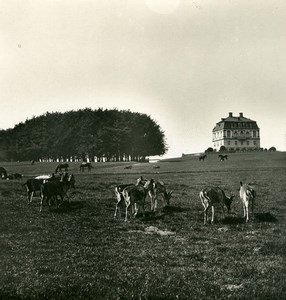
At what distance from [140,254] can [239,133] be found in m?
142

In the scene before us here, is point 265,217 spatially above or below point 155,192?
below

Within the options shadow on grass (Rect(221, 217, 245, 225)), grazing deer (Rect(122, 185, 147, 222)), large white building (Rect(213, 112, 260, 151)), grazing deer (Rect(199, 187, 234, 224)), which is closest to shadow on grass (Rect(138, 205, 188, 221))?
grazing deer (Rect(122, 185, 147, 222))

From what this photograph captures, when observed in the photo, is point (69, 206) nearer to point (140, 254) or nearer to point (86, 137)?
point (140, 254)

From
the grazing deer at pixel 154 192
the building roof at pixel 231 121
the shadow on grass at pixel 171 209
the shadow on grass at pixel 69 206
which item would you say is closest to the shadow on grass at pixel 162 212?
the shadow on grass at pixel 171 209

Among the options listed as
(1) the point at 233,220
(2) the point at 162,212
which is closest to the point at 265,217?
(1) the point at 233,220

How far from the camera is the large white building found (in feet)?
486

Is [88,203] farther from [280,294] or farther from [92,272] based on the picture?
[280,294]

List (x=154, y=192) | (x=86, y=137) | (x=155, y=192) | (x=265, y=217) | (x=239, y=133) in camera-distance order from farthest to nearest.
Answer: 1. (x=239, y=133)
2. (x=86, y=137)
3. (x=155, y=192)
4. (x=154, y=192)
5. (x=265, y=217)

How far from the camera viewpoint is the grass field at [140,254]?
9297mm

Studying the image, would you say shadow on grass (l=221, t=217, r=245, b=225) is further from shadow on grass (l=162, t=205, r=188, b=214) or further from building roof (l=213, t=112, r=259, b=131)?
building roof (l=213, t=112, r=259, b=131)

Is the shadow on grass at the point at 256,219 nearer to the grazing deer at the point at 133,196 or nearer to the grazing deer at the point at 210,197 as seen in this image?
the grazing deer at the point at 210,197

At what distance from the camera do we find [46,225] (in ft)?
54.7

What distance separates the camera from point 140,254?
12.4 m

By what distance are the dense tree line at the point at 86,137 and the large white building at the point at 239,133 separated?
50.2 metres
